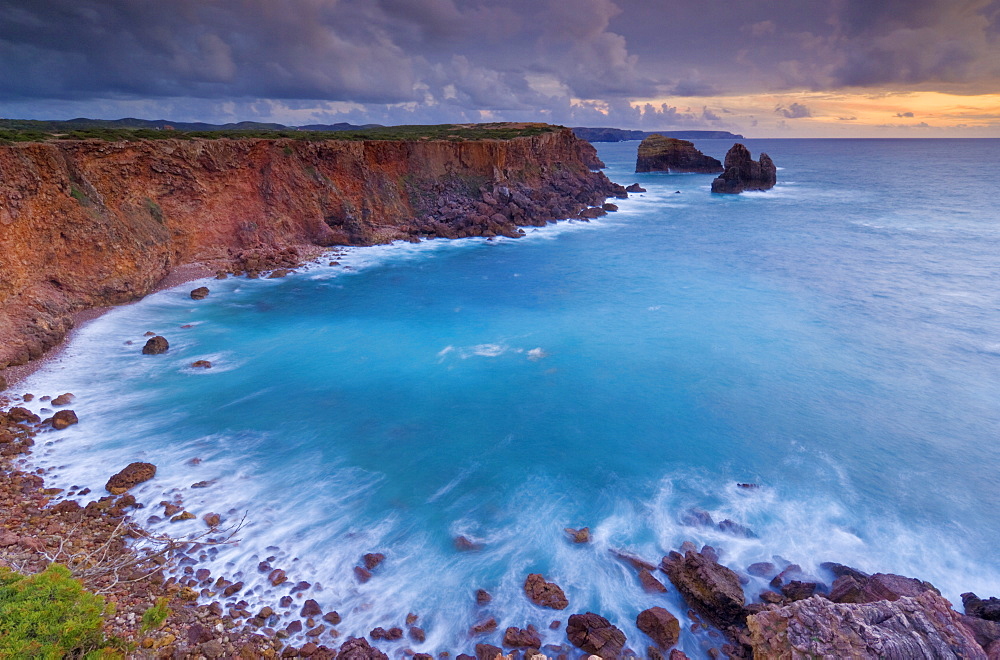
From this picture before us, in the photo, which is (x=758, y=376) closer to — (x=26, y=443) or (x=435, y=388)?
(x=435, y=388)

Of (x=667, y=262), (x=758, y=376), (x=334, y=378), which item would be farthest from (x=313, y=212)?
(x=758, y=376)

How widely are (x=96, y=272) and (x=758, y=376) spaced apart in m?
31.3

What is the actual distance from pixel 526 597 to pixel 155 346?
19007 mm

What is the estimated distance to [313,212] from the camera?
4006cm

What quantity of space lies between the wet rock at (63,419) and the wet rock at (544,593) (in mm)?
14798

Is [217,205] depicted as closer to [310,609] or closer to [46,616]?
[310,609]

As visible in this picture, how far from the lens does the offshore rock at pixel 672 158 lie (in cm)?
10962

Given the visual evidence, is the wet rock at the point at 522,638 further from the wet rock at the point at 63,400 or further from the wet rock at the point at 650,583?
the wet rock at the point at 63,400

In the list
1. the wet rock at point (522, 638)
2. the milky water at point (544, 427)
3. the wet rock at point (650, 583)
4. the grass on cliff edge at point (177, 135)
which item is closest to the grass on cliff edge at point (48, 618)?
the milky water at point (544, 427)

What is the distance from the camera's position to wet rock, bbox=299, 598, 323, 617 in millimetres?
9758

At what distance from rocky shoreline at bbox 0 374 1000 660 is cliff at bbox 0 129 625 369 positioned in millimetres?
11762

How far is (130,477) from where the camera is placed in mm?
13109

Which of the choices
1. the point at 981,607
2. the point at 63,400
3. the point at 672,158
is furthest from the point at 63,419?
the point at 672,158

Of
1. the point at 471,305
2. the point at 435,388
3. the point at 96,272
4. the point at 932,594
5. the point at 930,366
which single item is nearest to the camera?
the point at 932,594
